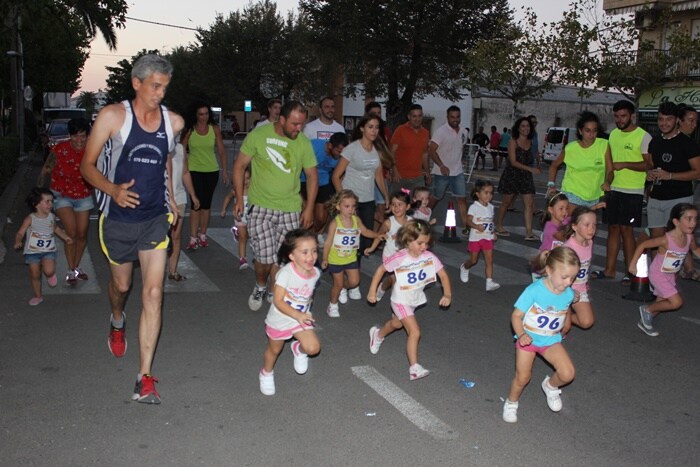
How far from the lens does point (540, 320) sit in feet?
15.7

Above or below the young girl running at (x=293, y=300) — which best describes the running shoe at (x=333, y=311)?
below

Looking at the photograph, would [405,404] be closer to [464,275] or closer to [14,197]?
[464,275]

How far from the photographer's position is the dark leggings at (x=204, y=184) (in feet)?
34.4

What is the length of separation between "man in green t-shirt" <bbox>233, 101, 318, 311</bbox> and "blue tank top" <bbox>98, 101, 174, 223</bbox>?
176cm

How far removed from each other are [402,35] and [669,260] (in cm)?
2775

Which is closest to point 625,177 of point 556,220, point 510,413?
point 556,220

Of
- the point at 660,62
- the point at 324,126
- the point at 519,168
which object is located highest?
the point at 660,62

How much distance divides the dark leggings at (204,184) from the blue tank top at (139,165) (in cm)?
530

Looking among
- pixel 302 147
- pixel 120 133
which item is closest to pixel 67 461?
pixel 120 133

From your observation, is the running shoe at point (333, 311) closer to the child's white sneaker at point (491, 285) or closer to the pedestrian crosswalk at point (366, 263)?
the pedestrian crosswalk at point (366, 263)

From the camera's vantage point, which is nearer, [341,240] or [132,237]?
[132,237]

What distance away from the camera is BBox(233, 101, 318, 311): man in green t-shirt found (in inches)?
270

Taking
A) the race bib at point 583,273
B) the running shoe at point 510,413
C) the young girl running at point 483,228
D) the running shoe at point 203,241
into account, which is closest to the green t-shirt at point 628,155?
the young girl running at point 483,228

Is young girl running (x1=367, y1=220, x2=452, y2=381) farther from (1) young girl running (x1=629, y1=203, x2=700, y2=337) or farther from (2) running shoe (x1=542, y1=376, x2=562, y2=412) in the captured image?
(1) young girl running (x1=629, y1=203, x2=700, y2=337)
